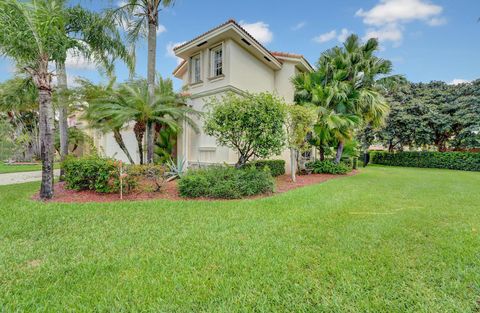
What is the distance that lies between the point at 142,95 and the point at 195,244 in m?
9.06

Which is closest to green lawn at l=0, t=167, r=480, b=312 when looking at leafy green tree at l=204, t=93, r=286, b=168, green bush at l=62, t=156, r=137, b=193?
green bush at l=62, t=156, r=137, b=193

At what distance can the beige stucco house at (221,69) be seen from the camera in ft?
38.2

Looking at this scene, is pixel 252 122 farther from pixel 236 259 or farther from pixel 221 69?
pixel 236 259

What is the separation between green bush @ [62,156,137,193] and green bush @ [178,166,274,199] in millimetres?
1937

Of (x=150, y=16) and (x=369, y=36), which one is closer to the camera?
(x=150, y=16)

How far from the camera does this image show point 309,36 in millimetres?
14039

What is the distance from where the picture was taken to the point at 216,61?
41.3 feet

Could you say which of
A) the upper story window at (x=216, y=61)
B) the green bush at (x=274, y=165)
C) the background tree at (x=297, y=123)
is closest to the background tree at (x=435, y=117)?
the green bush at (x=274, y=165)

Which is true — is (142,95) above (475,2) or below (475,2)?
below

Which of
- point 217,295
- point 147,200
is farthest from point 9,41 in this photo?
point 217,295

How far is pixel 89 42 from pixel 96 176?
5414 mm

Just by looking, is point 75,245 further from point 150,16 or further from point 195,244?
point 150,16

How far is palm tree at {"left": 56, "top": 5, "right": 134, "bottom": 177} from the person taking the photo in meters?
8.56

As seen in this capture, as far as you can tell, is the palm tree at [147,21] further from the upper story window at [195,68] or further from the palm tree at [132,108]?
the upper story window at [195,68]
